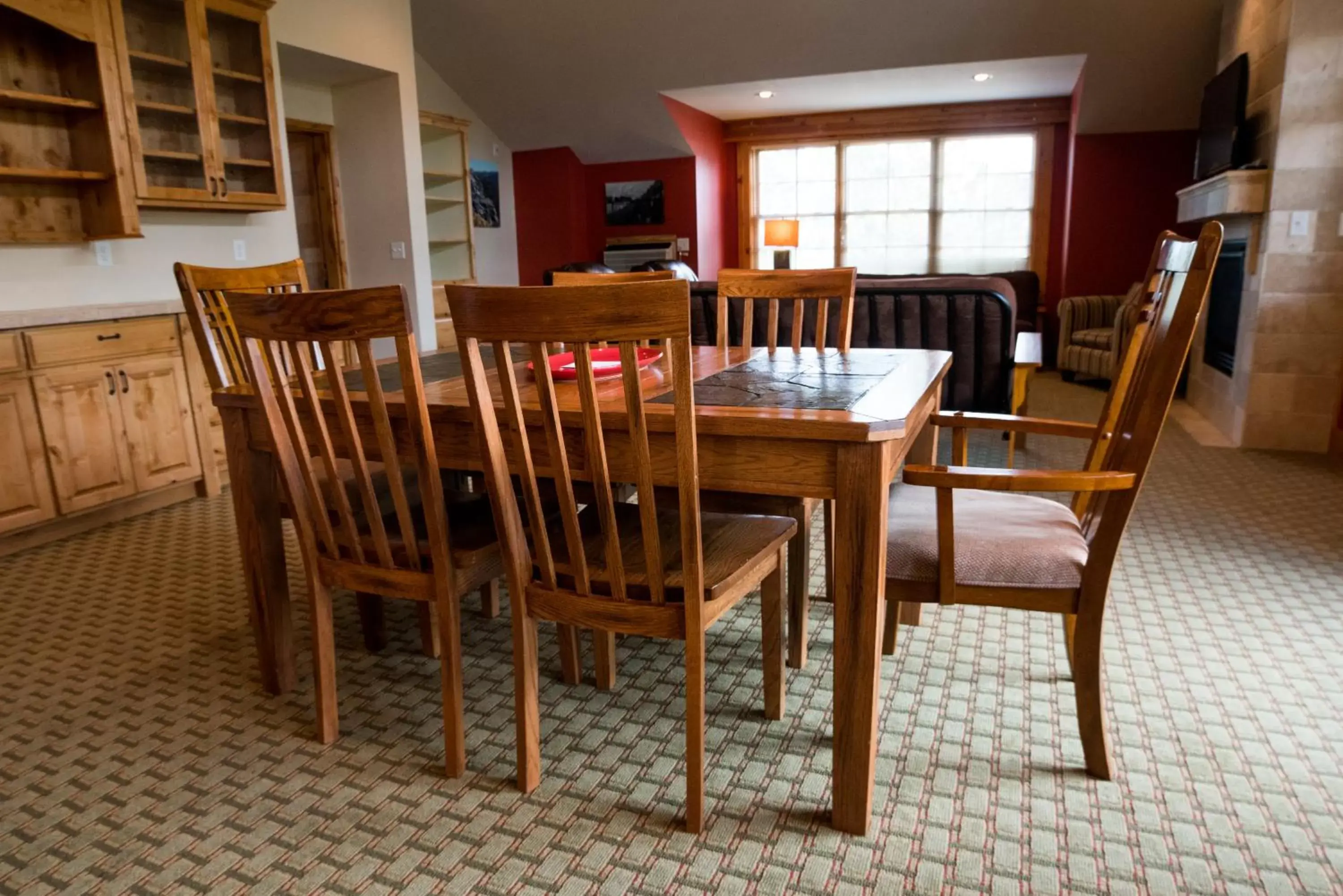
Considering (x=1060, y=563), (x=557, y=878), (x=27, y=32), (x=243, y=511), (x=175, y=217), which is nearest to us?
(x=557, y=878)

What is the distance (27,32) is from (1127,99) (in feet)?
22.6

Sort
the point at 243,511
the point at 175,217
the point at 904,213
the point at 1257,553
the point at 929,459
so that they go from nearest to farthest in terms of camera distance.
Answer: the point at 243,511 < the point at 929,459 < the point at 1257,553 < the point at 175,217 < the point at 904,213

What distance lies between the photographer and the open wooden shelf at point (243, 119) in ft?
13.6

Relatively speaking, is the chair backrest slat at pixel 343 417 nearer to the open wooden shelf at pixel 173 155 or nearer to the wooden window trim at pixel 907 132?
the open wooden shelf at pixel 173 155

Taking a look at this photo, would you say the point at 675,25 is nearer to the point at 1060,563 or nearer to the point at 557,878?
the point at 1060,563

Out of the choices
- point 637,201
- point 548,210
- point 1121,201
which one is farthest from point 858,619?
point 548,210

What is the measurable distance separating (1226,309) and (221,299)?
5202 mm

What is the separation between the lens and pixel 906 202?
855cm

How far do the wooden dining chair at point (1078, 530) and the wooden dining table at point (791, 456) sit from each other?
0.12 metres

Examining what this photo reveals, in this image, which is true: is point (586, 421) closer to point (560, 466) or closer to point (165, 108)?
point (560, 466)

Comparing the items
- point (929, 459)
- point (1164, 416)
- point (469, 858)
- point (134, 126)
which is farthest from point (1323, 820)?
point (134, 126)

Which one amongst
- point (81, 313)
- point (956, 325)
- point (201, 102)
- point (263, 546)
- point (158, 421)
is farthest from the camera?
point (956, 325)

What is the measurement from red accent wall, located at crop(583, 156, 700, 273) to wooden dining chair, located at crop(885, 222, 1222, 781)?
6.88 meters

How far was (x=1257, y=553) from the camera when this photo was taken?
9.71 feet
